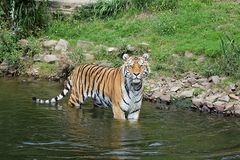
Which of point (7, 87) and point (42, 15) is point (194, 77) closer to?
point (7, 87)

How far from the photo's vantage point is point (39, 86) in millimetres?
13586

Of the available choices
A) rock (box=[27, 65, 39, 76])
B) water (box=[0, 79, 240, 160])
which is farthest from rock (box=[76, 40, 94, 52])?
water (box=[0, 79, 240, 160])

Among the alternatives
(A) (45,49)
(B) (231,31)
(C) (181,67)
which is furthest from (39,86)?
(B) (231,31)

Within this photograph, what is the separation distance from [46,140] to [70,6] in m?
9.00

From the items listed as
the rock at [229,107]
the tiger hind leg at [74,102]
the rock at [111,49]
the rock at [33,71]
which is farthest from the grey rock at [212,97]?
the rock at [33,71]

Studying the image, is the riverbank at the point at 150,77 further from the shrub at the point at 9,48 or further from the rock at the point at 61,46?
the shrub at the point at 9,48

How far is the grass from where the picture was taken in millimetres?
13430

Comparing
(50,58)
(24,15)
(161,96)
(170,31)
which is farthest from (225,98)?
(24,15)

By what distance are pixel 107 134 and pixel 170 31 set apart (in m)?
5.93

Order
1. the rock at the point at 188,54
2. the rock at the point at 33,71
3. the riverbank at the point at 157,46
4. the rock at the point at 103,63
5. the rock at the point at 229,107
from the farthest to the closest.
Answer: the rock at the point at 33,71, the rock at the point at 103,63, the rock at the point at 188,54, the riverbank at the point at 157,46, the rock at the point at 229,107

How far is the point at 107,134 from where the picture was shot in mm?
9617

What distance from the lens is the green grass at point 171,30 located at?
535 inches

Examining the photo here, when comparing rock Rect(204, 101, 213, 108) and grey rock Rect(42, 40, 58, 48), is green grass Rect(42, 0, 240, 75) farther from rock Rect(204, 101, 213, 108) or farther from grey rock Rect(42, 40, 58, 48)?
rock Rect(204, 101, 213, 108)

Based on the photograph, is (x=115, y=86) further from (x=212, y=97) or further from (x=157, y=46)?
(x=157, y=46)
